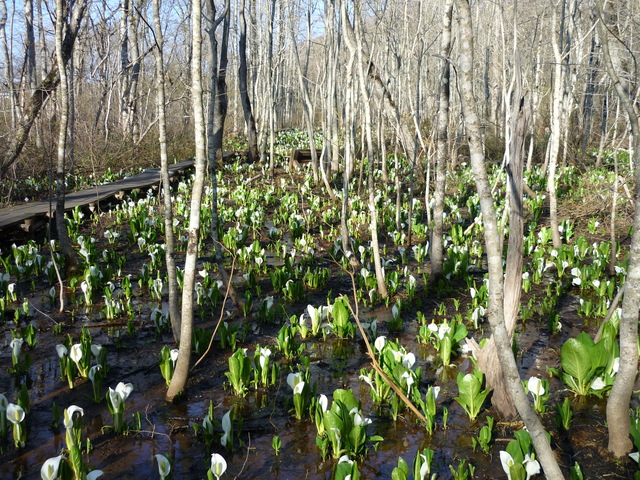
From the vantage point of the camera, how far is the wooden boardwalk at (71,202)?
7574mm

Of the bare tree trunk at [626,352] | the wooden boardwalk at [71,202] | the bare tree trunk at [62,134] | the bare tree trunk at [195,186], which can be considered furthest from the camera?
the wooden boardwalk at [71,202]

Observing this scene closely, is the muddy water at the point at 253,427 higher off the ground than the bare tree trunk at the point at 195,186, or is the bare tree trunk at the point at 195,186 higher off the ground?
the bare tree trunk at the point at 195,186

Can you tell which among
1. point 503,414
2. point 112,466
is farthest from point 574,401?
point 112,466

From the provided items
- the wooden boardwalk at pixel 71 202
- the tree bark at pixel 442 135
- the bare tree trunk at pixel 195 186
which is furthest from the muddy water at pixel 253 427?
the wooden boardwalk at pixel 71 202

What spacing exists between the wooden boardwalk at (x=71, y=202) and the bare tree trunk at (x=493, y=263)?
5.30m

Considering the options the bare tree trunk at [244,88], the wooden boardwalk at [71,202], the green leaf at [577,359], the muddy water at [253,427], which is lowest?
the muddy water at [253,427]

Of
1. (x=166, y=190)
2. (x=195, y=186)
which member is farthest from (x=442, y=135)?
(x=195, y=186)

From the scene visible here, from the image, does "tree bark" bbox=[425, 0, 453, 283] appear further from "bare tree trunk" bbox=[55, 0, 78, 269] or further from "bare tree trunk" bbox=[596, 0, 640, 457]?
"bare tree trunk" bbox=[55, 0, 78, 269]

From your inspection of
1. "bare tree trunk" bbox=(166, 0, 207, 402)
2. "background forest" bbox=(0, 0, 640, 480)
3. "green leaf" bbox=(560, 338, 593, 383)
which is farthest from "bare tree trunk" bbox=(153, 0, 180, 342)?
"green leaf" bbox=(560, 338, 593, 383)

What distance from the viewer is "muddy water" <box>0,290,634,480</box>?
2877mm

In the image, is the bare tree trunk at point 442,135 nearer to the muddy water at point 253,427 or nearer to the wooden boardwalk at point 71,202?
the muddy water at point 253,427

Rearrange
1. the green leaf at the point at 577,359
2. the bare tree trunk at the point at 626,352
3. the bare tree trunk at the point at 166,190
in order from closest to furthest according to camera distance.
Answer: the bare tree trunk at the point at 626,352, the green leaf at the point at 577,359, the bare tree trunk at the point at 166,190

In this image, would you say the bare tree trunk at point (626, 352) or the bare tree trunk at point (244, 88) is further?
the bare tree trunk at point (244, 88)

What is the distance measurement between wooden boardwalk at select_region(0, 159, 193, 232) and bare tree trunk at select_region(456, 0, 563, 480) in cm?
530
